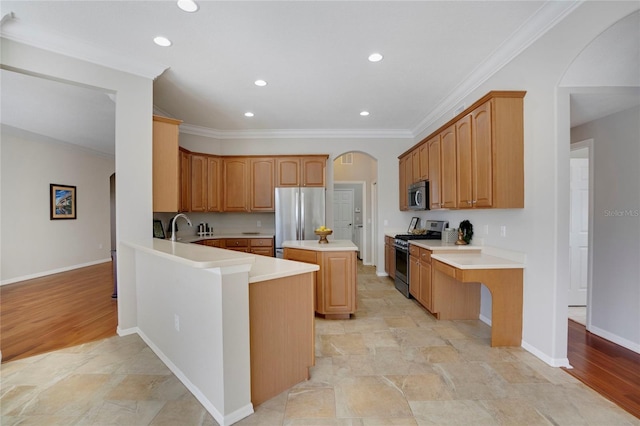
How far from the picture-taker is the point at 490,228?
10.2 feet

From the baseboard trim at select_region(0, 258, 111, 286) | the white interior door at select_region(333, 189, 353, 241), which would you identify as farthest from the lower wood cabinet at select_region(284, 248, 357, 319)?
the baseboard trim at select_region(0, 258, 111, 286)

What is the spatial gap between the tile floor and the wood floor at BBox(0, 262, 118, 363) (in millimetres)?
309

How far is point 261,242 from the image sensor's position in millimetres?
4938

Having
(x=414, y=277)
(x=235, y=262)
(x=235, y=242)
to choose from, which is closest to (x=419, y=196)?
(x=414, y=277)

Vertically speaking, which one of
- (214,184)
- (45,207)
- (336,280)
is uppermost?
(214,184)

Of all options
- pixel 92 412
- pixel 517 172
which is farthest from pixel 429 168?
pixel 92 412

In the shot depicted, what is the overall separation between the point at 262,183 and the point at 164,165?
6.94ft

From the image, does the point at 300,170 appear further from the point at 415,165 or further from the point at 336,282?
the point at 336,282

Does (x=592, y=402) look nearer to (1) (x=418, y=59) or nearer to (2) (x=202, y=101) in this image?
(1) (x=418, y=59)

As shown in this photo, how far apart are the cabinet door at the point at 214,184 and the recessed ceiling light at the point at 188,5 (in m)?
3.12

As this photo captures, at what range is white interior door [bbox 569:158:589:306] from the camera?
371cm

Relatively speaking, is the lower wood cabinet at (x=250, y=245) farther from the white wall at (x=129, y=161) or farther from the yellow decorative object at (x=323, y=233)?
the white wall at (x=129, y=161)

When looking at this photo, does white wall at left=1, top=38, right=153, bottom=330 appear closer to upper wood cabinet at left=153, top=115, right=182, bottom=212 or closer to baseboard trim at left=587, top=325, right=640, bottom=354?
upper wood cabinet at left=153, top=115, right=182, bottom=212

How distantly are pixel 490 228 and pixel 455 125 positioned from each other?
123 cm
